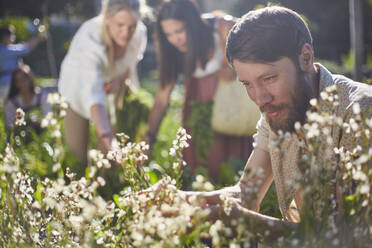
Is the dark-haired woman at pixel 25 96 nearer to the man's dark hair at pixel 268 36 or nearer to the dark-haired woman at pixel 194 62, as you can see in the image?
the dark-haired woman at pixel 194 62

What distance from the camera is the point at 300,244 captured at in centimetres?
153

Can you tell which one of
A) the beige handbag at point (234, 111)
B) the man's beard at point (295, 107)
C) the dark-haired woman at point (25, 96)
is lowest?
the dark-haired woman at point (25, 96)

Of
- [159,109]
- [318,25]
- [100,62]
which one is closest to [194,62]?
[159,109]

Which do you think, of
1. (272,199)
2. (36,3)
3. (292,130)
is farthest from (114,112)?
(36,3)

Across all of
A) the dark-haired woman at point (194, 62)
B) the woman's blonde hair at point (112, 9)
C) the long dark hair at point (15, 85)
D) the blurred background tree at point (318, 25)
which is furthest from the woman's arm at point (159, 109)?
the blurred background tree at point (318, 25)

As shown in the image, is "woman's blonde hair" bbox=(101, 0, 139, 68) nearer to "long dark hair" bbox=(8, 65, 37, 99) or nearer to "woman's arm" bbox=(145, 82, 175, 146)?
"woman's arm" bbox=(145, 82, 175, 146)

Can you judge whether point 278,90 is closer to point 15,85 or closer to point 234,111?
point 234,111

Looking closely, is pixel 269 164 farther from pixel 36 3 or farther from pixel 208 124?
pixel 36 3

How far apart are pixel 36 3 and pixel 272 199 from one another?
78.9 ft

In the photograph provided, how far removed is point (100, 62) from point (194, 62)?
0.86m

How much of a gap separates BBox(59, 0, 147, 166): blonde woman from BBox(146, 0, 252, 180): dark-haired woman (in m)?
0.34

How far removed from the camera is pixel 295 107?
7.33 feet

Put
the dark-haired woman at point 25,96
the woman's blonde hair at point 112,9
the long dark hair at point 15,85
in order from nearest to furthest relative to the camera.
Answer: the woman's blonde hair at point 112,9 < the dark-haired woman at point 25,96 < the long dark hair at point 15,85

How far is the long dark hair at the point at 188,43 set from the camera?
190 inches
